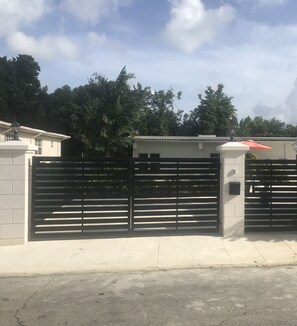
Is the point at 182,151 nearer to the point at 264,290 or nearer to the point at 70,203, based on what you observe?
the point at 70,203

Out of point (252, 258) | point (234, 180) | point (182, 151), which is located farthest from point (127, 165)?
point (182, 151)

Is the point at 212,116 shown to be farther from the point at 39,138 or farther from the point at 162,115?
the point at 39,138

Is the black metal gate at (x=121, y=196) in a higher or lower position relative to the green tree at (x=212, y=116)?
lower

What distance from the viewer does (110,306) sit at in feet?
16.1

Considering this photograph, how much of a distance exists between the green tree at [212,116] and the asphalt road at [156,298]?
119ft

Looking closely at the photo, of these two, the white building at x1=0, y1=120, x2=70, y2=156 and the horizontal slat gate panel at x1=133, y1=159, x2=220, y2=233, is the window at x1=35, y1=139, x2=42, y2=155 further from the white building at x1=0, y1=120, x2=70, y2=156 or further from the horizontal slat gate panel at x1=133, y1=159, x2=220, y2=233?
the horizontal slat gate panel at x1=133, y1=159, x2=220, y2=233

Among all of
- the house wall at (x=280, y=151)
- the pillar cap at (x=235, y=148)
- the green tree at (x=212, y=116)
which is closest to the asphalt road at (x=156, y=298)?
the pillar cap at (x=235, y=148)

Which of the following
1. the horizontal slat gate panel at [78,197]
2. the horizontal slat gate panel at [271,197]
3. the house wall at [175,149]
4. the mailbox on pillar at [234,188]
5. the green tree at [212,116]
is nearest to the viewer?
the horizontal slat gate panel at [78,197]

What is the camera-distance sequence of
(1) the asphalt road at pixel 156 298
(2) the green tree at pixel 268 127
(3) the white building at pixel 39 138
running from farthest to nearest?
(2) the green tree at pixel 268 127 < (3) the white building at pixel 39 138 < (1) the asphalt road at pixel 156 298

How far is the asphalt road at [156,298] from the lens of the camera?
4527 mm

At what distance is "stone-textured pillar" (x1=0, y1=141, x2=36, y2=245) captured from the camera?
7.93 metres

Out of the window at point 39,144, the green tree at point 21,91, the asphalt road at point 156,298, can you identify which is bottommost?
the asphalt road at point 156,298

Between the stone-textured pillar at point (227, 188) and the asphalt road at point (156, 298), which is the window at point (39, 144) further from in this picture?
the asphalt road at point (156, 298)

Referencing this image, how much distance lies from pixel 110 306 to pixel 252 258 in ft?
10.4
